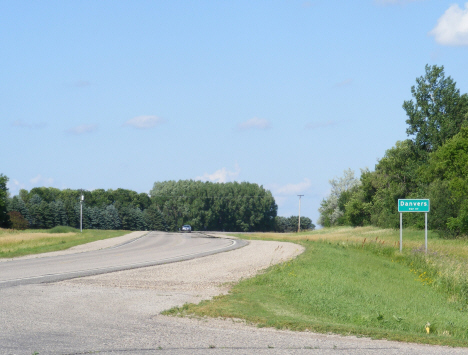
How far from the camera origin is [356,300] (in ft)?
49.8

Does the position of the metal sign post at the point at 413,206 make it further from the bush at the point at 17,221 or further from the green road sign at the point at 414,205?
the bush at the point at 17,221

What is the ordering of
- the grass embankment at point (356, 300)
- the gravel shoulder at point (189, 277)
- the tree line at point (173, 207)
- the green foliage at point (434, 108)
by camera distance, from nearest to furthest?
the grass embankment at point (356, 300), the gravel shoulder at point (189, 277), the green foliage at point (434, 108), the tree line at point (173, 207)

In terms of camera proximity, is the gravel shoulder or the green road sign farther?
the green road sign

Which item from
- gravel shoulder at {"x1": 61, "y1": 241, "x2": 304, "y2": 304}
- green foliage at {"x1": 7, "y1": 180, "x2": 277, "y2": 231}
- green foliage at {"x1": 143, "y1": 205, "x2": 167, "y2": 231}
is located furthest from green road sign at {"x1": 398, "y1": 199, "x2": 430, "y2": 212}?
green foliage at {"x1": 143, "y1": 205, "x2": 167, "y2": 231}

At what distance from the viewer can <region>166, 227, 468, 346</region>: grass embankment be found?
1110cm

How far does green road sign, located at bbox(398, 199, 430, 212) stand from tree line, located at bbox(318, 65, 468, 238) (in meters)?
21.0

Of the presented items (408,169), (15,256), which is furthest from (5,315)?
(408,169)

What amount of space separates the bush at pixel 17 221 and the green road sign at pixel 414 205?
9140 centimetres

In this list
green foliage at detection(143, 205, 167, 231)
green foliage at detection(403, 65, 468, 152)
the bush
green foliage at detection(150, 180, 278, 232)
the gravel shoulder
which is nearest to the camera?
the gravel shoulder

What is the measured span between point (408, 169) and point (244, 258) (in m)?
50.1

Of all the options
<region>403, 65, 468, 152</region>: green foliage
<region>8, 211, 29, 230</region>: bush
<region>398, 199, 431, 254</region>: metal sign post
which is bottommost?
<region>8, 211, 29, 230</region>: bush

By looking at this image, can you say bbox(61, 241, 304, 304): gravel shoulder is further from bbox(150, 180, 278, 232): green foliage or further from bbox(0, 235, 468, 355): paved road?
bbox(150, 180, 278, 232): green foliage

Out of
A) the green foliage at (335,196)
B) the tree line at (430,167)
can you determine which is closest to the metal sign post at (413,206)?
the tree line at (430,167)

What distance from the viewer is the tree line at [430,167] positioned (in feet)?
182
